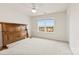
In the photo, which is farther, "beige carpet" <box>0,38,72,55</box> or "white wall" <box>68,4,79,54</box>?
"beige carpet" <box>0,38,72,55</box>

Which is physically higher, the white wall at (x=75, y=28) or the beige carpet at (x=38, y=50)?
the white wall at (x=75, y=28)

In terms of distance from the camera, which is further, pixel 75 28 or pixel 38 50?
pixel 38 50

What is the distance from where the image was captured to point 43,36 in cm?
496

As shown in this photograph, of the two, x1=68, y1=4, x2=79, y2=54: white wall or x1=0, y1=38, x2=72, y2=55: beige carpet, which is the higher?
x1=68, y1=4, x2=79, y2=54: white wall

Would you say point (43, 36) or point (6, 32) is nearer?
point (6, 32)

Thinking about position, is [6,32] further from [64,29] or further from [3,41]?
[64,29]

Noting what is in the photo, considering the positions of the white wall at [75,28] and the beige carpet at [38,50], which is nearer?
the white wall at [75,28]

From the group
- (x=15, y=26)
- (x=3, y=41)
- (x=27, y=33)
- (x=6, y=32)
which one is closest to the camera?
(x=3, y=41)

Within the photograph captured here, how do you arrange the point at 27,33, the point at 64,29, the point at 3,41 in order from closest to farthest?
1. the point at 3,41
2. the point at 64,29
3. the point at 27,33

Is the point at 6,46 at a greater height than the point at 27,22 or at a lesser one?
lesser

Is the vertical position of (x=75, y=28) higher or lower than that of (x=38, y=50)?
higher

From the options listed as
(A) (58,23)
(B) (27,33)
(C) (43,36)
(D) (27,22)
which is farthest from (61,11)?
(B) (27,33)
